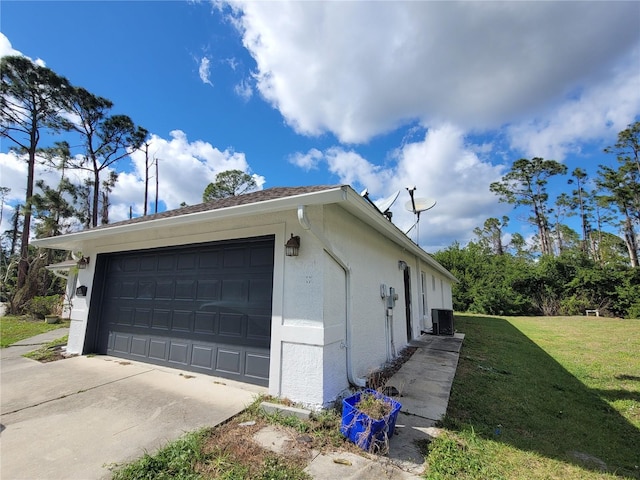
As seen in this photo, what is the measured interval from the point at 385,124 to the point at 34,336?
12.6 m

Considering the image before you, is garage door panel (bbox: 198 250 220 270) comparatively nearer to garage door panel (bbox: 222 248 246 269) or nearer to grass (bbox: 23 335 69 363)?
garage door panel (bbox: 222 248 246 269)

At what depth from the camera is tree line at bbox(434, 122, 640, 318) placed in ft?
56.6

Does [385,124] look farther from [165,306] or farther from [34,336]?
[34,336]

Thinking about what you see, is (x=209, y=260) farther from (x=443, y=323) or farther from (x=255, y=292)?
(x=443, y=323)

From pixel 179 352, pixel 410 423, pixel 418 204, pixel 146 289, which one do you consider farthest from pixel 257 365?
pixel 418 204

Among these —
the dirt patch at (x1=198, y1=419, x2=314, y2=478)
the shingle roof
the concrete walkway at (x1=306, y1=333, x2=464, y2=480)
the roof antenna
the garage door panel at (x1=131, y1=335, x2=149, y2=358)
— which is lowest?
the concrete walkway at (x1=306, y1=333, x2=464, y2=480)

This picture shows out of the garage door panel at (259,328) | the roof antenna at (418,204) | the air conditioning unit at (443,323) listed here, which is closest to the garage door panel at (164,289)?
the garage door panel at (259,328)

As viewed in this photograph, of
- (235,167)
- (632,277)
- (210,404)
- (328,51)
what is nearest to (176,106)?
(328,51)

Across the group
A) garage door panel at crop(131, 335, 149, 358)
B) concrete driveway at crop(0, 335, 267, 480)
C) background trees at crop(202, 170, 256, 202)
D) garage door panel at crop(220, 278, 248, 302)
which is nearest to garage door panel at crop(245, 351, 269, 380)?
concrete driveway at crop(0, 335, 267, 480)

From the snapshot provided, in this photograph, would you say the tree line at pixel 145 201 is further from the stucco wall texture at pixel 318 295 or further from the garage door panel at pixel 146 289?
the stucco wall texture at pixel 318 295

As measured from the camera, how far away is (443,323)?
9578mm

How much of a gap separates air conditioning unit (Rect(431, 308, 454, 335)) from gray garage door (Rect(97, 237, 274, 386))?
744 centimetres

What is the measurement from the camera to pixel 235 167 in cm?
2488

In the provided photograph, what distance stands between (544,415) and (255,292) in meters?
4.29
